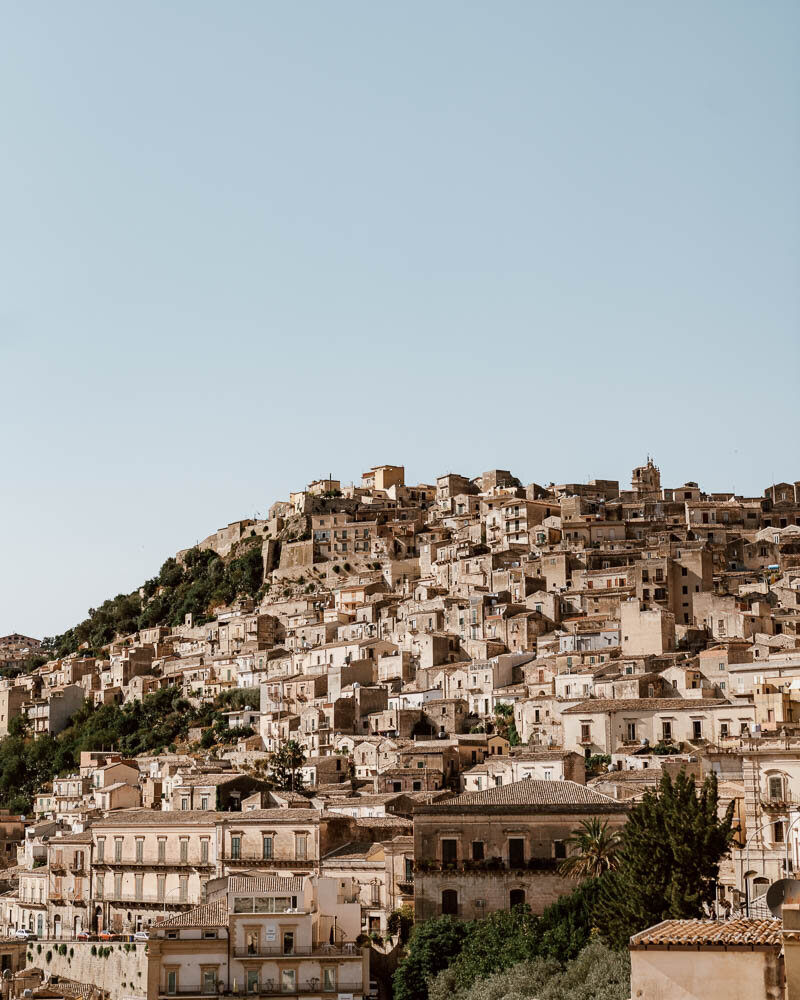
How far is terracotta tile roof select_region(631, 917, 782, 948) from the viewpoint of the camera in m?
22.8

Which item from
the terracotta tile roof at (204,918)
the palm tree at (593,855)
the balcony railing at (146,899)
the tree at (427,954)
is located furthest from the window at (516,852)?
the balcony railing at (146,899)

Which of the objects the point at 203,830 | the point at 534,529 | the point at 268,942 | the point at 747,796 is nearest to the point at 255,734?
the point at 534,529

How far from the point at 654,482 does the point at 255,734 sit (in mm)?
44016

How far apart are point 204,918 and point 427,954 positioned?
293 inches

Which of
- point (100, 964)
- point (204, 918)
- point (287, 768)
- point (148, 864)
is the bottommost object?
point (100, 964)

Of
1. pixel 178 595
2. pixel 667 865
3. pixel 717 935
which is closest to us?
pixel 717 935

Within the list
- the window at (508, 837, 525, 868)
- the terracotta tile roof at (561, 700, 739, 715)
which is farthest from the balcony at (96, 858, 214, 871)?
the terracotta tile roof at (561, 700, 739, 715)

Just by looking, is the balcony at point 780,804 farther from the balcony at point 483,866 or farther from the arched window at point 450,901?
the arched window at point 450,901

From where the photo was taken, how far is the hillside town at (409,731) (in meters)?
46.3

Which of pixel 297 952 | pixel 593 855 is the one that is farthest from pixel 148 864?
pixel 593 855

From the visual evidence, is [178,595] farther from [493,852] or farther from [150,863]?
[493,852]

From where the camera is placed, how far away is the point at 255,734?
8712 centimetres

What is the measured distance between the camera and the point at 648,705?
63.8 meters

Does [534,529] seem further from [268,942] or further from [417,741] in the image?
[268,942]
